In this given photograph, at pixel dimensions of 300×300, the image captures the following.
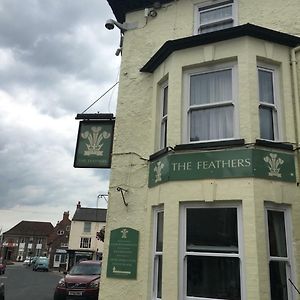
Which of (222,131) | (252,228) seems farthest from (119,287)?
(222,131)

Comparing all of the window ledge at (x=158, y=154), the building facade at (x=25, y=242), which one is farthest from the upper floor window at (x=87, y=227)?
the window ledge at (x=158, y=154)

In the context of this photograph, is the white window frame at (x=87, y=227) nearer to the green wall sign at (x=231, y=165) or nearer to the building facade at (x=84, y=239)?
the building facade at (x=84, y=239)

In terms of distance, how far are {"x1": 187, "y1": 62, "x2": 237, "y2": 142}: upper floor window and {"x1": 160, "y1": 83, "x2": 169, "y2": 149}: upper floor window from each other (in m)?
0.63

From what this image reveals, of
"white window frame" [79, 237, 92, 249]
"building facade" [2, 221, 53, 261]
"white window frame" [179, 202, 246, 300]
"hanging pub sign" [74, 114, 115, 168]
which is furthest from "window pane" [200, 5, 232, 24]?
"building facade" [2, 221, 53, 261]

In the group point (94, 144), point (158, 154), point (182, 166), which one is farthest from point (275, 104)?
point (94, 144)

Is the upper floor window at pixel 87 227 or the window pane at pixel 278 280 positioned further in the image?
the upper floor window at pixel 87 227

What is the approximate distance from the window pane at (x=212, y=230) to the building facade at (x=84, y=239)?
52083 millimetres

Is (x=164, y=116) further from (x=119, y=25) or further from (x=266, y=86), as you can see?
(x=119, y=25)

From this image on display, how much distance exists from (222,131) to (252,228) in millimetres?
1969

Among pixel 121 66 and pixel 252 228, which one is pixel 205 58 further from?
pixel 252 228

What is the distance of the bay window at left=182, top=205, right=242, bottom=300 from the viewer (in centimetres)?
604

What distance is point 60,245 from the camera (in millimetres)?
75812

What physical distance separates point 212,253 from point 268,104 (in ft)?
9.86

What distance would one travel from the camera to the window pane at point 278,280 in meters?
5.95
